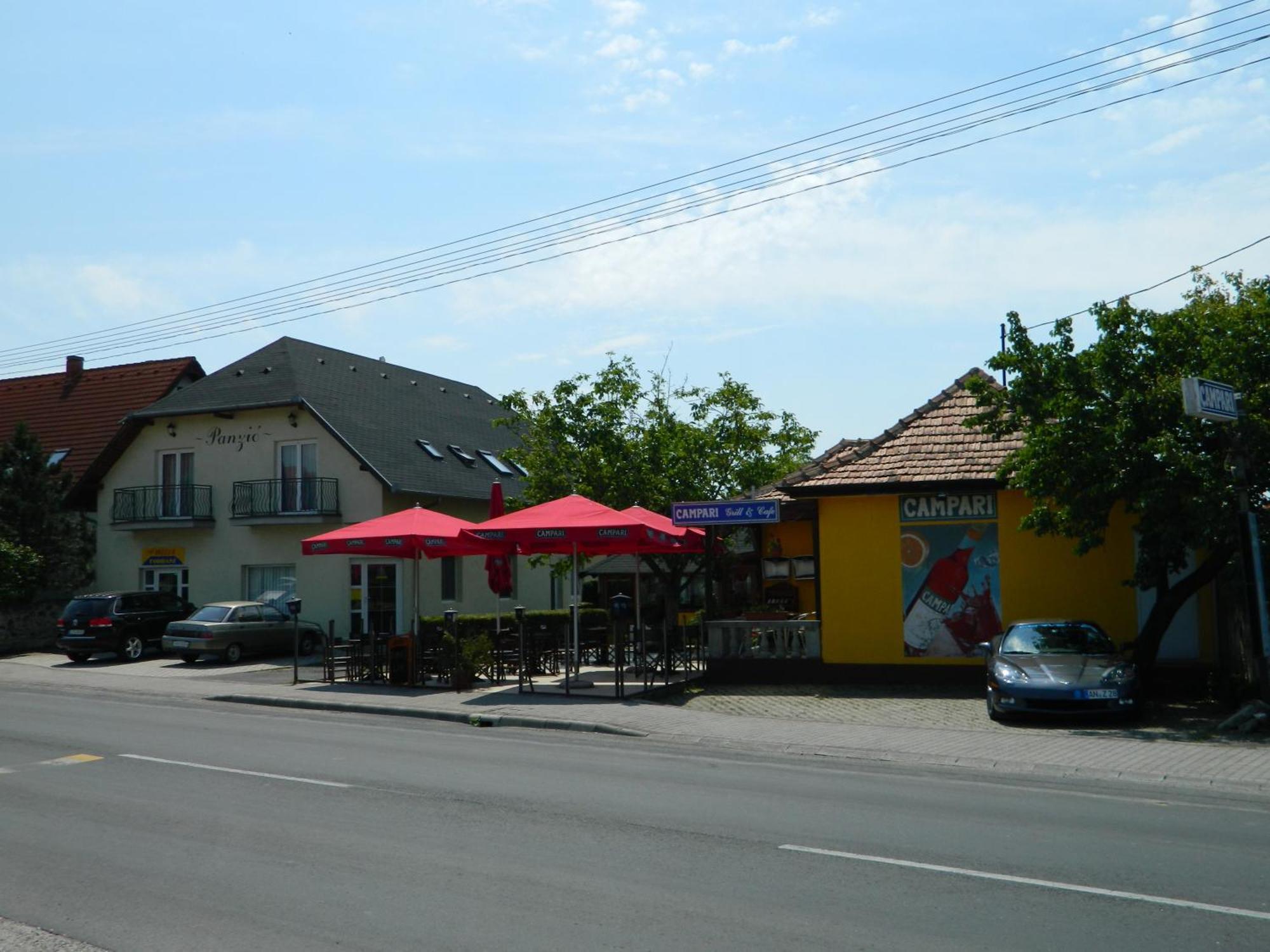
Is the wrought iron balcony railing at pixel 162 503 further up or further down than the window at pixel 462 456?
further down

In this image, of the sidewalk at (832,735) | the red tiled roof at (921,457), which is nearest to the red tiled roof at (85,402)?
the sidewalk at (832,735)

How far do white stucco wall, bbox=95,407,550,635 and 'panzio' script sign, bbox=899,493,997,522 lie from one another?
15.7m

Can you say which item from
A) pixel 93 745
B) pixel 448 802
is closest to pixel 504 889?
pixel 448 802

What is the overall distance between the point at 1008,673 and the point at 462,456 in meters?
23.7

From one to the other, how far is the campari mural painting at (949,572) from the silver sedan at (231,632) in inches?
529

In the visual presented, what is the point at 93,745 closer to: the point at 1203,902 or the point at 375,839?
the point at 375,839

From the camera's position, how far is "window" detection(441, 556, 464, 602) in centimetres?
3269

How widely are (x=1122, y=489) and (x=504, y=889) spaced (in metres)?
10.6

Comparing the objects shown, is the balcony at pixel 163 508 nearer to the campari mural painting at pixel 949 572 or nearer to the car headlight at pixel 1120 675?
the campari mural painting at pixel 949 572

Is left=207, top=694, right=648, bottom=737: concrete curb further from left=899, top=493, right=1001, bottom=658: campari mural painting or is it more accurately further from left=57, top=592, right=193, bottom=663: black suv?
left=57, top=592, right=193, bottom=663: black suv

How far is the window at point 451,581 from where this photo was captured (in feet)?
107

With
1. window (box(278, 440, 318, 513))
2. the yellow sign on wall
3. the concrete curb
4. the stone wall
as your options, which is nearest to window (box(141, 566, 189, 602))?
the yellow sign on wall

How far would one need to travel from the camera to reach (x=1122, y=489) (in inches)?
564

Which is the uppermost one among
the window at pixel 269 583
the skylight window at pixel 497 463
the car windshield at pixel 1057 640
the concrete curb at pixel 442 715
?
the skylight window at pixel 497 463
